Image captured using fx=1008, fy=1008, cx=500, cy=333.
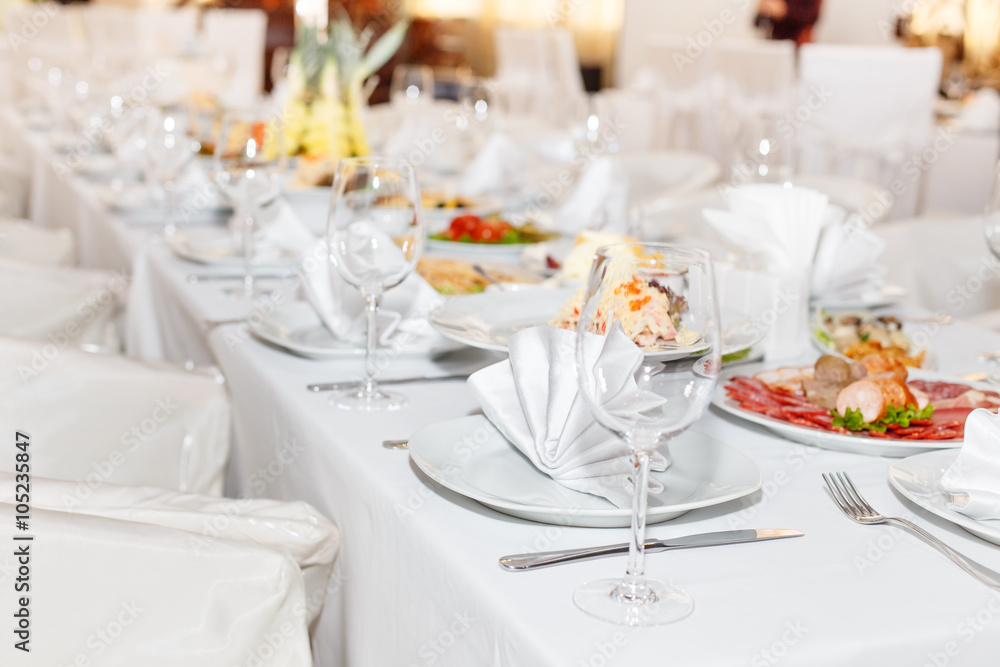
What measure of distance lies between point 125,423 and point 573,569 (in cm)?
92

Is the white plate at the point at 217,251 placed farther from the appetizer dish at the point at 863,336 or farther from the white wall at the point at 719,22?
the white wall at the point at 719,22

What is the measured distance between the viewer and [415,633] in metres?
0.84

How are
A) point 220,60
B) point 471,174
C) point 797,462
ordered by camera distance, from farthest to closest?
point 220,60
point 471,174
point 797,462

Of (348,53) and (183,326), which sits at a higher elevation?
(348,53)

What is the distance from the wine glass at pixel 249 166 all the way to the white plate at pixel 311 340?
→ 9.5 inches

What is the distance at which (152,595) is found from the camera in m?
0.82

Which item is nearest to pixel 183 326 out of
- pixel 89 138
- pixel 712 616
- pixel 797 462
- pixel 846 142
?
pixel 797 462

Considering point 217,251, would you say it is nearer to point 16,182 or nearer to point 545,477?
point 545,477

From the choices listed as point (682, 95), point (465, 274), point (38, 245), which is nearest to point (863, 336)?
point (465, 274)

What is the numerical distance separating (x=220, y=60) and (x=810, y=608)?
4.86 meters

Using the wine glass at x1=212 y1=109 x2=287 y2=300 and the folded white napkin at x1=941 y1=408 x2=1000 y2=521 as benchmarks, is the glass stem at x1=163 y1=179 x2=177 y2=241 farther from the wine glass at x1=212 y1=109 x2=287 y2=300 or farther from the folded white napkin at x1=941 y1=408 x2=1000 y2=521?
the folded white napkin at x1=941 y1=408 x2=1000 y2=521

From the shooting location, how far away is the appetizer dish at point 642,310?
658 mm

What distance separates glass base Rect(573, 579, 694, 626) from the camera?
0.67 metres

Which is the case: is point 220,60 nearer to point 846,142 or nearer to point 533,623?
point 846,142
